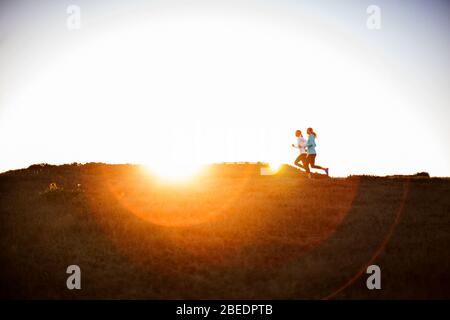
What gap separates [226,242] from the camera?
12.5 metres

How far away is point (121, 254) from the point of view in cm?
1164

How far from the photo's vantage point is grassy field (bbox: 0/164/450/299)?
9773mm

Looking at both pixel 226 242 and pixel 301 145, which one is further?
pixel 301 145

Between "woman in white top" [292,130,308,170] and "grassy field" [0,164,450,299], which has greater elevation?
"woman in white top" [292,130,308,170]

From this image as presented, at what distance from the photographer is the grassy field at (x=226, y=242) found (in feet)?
32.1

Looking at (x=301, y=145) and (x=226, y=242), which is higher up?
(x=301, y=145)

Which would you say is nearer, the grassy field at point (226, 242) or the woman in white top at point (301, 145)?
the grassy field at point (226, 242)

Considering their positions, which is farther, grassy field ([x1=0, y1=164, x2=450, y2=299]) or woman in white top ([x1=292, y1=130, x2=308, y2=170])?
woman in white top ([x1=292, y1=130, x2=308, y2=170])

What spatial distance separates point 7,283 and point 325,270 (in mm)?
8650

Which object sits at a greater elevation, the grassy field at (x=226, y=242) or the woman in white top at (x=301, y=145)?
the woman in white top at (x=301, y=145)

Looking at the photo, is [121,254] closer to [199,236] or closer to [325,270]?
[199,236]
